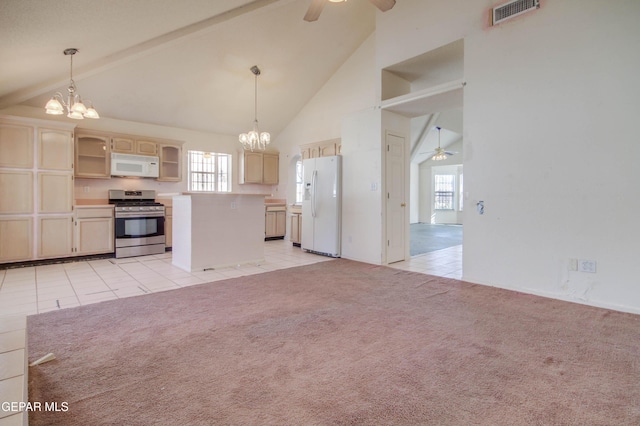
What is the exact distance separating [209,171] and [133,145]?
5.88 ft

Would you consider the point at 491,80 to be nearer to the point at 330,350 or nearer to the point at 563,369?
the point at 563,369

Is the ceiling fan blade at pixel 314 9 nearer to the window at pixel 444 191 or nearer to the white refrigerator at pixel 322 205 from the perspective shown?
the white refrigerator at pixel 322 205

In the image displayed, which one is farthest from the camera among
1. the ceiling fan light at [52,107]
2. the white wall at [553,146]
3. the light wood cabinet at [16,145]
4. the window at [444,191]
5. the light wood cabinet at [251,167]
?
the window at [444,191]

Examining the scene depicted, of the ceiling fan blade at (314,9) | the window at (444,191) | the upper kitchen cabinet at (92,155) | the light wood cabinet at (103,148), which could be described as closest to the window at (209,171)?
the light wood cabinet at (103,148)

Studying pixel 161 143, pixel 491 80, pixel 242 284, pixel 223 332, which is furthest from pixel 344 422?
pixel 161 143

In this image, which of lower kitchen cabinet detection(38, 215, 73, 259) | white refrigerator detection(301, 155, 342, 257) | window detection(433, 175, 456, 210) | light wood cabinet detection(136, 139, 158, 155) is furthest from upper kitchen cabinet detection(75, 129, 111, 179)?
window detection(433, 175, 456, 210)

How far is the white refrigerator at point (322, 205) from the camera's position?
5.68 metres

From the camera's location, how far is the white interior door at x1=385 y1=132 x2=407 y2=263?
518 cm

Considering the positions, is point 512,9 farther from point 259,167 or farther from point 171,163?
point 171,163

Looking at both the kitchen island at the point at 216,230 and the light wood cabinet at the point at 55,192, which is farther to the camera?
the light wood cabinet at the point at 55,192

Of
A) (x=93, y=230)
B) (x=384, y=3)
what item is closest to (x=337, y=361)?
(x=384, y=3)

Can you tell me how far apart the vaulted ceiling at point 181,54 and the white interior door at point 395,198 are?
2.45 metres

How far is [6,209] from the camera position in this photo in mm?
4801

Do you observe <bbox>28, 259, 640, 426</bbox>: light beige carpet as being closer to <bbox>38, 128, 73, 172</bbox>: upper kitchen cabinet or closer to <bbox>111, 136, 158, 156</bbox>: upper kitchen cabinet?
<bbox>38, 128, 73, 172</bbox>: upper kitchen cabinet
